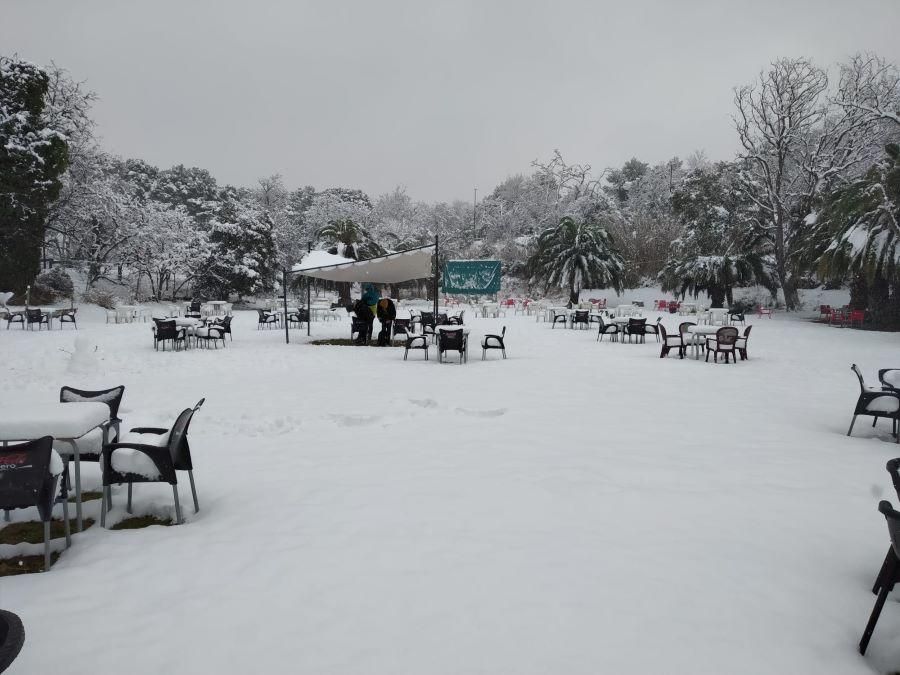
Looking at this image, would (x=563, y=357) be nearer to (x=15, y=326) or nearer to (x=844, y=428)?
(x=844, y=428)

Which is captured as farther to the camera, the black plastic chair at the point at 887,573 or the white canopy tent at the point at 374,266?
the white canopy tent at the point at 374,266

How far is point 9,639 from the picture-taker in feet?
4.87

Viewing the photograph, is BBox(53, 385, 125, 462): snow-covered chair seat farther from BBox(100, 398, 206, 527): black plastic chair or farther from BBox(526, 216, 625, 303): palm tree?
BBox(526, 216, 625, 303): palm tree

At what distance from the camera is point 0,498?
108 inches

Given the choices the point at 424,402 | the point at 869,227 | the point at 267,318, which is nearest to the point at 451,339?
the point at 424,402

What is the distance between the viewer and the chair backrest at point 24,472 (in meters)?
2.73

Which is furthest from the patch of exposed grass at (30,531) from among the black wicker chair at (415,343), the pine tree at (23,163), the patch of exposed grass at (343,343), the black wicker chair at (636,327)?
the pine tree at (23,163)

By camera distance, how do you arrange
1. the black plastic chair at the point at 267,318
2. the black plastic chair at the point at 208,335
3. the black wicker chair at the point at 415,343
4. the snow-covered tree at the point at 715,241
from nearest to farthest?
the black wicker chair at the point at 415,343, the black plastic chair at the point at 208,335, the black plastic chair at the point at 267,318, the snow-covered tree at the point at 715,241

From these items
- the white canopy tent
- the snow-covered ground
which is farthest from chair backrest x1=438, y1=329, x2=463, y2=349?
the snow-covered ground

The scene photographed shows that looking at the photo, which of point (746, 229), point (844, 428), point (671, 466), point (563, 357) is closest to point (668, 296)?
point (746, 229)

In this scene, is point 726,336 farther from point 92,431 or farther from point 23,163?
point 23,163

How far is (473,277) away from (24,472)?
74.7 feet

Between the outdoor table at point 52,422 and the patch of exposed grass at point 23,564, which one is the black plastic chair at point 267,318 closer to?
the outdoor table at point 52,422

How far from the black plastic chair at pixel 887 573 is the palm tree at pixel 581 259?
29.1 m
